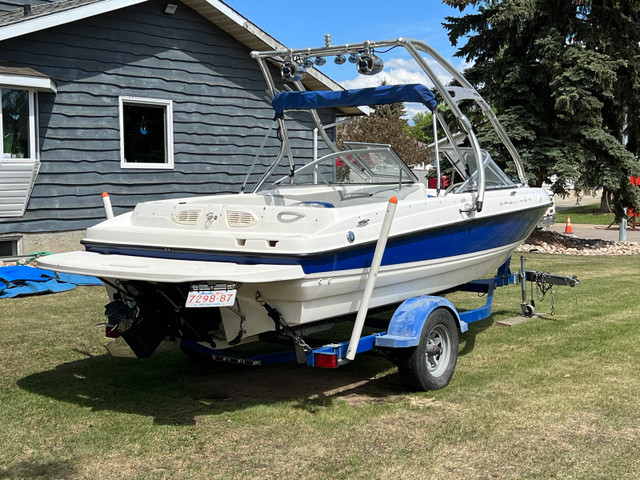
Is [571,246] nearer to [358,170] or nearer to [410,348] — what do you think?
[358,170]

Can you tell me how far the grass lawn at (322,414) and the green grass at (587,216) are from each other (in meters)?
20.1

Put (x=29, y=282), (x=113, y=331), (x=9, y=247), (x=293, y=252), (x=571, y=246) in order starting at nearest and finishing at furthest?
1. (x=293, y=252)
2. (x=113, y=331)
3. (x=29, y=282)
4. (x=9, y=247)
5. (x=571, y=246)

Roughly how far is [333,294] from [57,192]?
24.5 ft

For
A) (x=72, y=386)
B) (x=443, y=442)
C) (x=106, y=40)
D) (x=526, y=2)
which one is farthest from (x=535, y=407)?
(x=526, y=2)

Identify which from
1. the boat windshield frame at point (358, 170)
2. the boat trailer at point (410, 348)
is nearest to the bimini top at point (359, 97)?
the boat windshield frame at point (358, 170)

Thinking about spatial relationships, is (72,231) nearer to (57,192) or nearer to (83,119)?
(57,192)

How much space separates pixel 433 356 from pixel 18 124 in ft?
25.5

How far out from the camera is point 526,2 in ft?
54.9

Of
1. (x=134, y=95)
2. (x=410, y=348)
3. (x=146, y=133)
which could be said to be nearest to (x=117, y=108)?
(x=134, y=95)

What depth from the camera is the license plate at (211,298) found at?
14.3 feet

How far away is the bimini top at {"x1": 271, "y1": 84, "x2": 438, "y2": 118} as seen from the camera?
5746mm

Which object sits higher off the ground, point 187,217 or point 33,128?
point 33,128

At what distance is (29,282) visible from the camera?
951 cm

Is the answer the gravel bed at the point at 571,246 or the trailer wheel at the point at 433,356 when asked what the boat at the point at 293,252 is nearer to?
the trailer wheel at the point at 433,356
